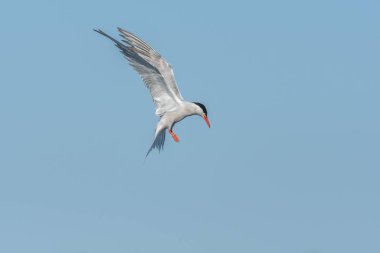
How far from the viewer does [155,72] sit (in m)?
27.2

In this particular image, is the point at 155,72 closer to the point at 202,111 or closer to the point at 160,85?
the point at 160,85

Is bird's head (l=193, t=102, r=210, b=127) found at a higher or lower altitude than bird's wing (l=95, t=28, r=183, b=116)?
lower

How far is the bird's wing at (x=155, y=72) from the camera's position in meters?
26.9

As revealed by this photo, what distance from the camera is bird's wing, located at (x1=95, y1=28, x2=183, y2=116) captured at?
88.1 ft

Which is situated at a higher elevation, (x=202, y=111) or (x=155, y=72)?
(x=155, y=72)

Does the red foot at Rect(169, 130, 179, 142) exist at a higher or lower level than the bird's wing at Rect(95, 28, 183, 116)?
lower

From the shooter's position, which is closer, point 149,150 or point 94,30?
point 94,30

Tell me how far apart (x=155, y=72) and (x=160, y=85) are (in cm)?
43

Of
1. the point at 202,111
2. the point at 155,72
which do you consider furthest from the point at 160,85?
the point at 202,111

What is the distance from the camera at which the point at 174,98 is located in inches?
1074

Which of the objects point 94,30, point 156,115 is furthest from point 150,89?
point 94,30

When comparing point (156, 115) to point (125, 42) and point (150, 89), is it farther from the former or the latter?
point (125, 42)

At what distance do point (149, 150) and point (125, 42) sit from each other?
331 cm

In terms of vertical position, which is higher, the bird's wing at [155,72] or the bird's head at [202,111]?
the bird's wing at [155,72]
